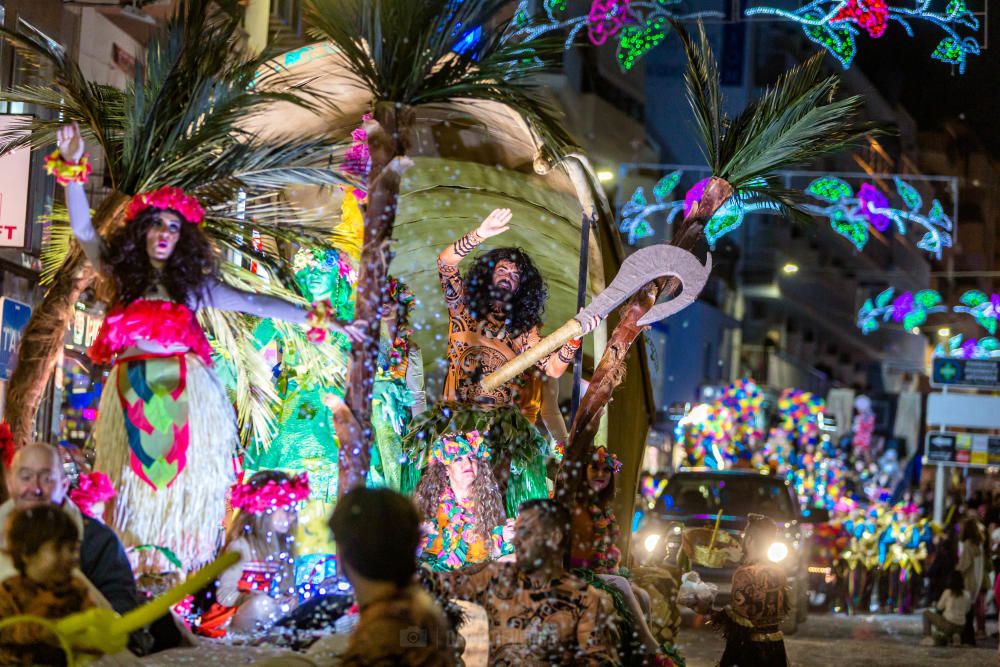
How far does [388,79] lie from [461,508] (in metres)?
2.48

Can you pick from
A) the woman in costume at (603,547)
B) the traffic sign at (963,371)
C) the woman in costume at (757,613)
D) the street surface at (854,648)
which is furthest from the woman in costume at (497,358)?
the traffic sign at (963,371)

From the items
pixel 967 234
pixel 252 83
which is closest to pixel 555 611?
pixel 252 83

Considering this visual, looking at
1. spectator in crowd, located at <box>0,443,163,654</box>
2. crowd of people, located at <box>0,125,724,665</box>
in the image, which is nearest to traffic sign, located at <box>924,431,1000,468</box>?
crowd of people, located at <box>0,125,724,665</box>

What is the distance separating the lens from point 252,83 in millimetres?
6699

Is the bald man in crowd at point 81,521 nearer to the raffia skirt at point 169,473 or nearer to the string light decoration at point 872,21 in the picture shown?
the raffia skirt at point 169,473

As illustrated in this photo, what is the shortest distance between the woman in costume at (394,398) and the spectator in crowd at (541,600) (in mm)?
2208

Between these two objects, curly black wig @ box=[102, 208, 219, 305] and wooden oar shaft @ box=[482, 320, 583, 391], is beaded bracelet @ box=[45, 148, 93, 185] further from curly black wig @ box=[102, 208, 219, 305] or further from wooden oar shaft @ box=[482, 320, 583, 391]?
wooden oar shaft @ box=[482, 320, 583, 391]

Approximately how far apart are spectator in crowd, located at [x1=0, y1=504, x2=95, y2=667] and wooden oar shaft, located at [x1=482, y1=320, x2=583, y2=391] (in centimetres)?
356

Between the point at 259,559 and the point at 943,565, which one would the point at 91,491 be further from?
the point at 943,565

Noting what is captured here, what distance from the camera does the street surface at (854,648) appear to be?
12.9 metres

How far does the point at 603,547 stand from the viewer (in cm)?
728

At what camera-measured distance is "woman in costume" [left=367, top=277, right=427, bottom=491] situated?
25.3 ft

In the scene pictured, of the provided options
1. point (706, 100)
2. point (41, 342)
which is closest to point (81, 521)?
point (41, 342)

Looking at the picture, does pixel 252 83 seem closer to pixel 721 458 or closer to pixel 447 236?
pixel 447 236
